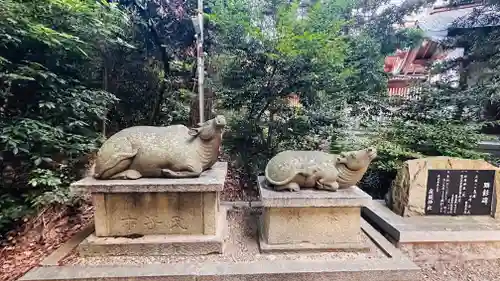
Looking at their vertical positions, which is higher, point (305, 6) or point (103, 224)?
point (305, 6)

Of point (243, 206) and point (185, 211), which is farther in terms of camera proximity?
point (243, 206)

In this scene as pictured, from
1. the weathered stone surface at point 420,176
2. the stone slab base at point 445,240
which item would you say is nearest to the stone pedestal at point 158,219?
the stone slab base at point 445,240

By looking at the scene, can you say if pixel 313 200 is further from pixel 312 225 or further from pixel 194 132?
pixel 194 132

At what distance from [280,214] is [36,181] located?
2745mm

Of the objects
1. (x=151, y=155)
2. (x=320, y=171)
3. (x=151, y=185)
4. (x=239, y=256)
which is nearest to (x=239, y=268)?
(x=239, y=256)

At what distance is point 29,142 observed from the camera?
3.00m

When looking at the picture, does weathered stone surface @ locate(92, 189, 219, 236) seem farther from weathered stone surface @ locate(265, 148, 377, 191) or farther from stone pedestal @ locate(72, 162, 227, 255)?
weathered stone surface @ locate(265, 148, 377, 191)

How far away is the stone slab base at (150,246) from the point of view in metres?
2.46

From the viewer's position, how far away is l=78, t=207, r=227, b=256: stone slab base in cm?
246

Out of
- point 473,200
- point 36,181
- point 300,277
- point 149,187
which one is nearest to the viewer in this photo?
point 300,277

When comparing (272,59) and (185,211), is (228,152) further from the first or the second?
(185,211)

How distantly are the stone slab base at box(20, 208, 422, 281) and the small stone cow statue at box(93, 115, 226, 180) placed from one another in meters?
0.80

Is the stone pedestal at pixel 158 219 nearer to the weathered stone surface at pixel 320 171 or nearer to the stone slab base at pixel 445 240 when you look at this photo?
the weathered stone surface at pixel 320 171

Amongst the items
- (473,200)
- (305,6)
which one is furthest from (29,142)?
(473,200)
